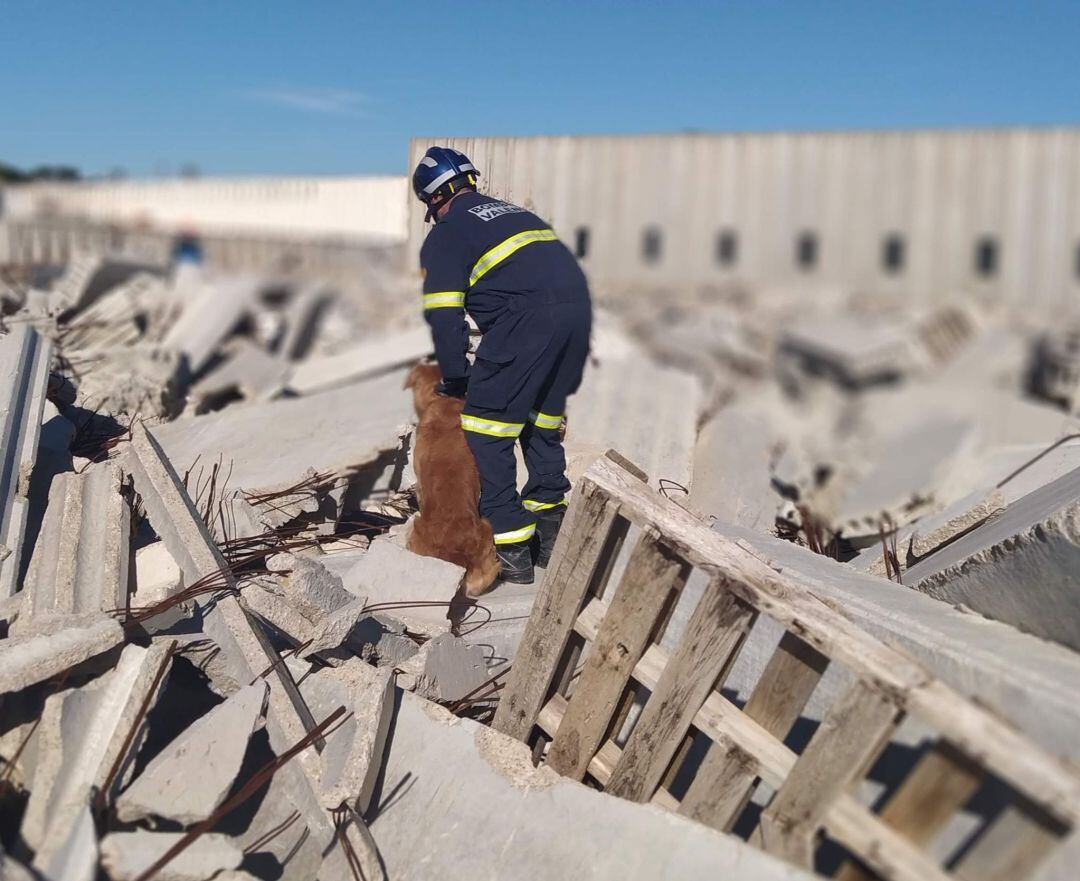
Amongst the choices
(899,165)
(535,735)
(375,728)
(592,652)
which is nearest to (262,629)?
(375,728)

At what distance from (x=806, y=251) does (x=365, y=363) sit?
10197mm

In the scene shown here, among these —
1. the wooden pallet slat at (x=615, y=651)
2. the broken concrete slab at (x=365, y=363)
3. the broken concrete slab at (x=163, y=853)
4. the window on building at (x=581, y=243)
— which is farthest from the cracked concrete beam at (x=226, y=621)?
the broken concrete slab at (x=365, y=363)

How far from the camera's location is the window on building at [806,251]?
1441 cm

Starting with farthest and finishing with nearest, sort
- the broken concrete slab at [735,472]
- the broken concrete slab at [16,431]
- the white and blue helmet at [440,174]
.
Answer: the broken concrete slab at [735,472]
the white and blue helmet at [440,174]
the broken concrete slab at [16,431]

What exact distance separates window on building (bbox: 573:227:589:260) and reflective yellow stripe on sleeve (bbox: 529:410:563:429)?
1488 mm

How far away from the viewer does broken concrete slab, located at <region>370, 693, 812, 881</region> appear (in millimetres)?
1961

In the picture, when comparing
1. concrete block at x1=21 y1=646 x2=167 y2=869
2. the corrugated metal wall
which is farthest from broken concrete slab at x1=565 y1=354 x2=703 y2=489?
the corrugated metal wall

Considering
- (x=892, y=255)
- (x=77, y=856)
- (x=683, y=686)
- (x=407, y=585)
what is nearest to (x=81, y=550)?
(x=407, y=585)

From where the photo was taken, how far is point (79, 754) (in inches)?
89.9

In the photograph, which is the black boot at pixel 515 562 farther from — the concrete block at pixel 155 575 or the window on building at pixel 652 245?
the window on building at pixel 652 245

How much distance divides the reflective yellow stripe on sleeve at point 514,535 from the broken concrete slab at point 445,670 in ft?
1.59

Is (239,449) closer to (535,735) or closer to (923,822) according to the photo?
(535,735)

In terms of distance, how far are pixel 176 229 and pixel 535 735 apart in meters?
36.6

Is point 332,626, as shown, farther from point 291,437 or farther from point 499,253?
point 291,437
